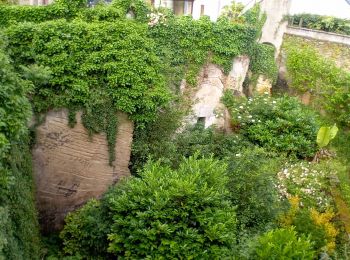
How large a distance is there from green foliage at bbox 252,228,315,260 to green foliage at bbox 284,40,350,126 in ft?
30.9

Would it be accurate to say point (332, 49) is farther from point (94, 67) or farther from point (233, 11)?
point (94, 67)

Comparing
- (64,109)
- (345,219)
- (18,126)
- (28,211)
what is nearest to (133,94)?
(64,109)

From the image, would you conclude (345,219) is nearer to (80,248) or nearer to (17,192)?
(80,248)

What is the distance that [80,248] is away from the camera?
420 inches

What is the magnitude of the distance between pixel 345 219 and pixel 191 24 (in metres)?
8.26

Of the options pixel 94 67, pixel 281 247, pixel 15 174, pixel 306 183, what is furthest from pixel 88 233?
pixel 306 183

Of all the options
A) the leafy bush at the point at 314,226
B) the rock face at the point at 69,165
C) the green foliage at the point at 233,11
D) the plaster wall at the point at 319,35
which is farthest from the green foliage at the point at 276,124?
the rock face at the point at 69,165

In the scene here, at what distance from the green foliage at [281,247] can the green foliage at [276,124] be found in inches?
256

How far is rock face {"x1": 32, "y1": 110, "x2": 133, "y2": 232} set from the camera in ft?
36.9

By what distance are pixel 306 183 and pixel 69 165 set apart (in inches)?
313

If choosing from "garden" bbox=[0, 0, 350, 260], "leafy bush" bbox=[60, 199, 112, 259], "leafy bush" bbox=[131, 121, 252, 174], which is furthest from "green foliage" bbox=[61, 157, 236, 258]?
"leafy bush" bbox=[131, 121, 252, 174]

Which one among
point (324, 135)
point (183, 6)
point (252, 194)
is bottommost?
point (252, 194)

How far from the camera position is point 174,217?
925cm

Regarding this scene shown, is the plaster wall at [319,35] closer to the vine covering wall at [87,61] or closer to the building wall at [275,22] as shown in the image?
the building wall at [275,22]
